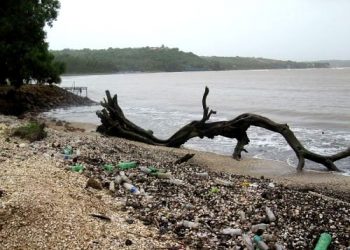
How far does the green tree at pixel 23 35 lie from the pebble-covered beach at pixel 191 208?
63.8ft

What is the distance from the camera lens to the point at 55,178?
964cm

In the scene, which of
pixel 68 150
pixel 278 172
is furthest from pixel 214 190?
pixel 278 172

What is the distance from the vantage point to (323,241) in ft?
25.0

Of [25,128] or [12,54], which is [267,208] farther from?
[12,54]

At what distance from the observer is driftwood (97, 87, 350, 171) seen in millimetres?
16984

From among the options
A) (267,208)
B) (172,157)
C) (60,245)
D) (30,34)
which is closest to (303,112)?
(30,34)

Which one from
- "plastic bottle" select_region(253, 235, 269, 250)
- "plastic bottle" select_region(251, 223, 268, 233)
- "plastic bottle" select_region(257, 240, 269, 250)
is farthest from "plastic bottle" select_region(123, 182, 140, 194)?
"plastic bottle" select_region(257, 240, 269, 250)

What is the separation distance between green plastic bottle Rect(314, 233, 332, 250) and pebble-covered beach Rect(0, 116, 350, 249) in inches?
4.6

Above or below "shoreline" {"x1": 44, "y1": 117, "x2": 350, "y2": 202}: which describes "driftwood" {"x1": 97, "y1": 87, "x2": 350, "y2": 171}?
above

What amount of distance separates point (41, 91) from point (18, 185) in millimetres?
40734

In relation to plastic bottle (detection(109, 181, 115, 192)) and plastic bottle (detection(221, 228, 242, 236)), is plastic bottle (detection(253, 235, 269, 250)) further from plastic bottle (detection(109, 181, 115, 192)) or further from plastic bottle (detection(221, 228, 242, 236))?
plastic bottle (detection(109, 181, 115, 192))

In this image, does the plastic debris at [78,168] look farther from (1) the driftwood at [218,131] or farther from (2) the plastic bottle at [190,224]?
Result: (1) the driftwood at [218,131]

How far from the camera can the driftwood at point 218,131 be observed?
55.7ft

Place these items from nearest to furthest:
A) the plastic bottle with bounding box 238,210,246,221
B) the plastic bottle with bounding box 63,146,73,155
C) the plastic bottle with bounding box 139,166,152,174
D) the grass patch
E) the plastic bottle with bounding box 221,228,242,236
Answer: the plastic bottle with bounding box 221,228,242,236 < the plastic bottle with bounding box 238,210,246,221 < the plastic bottle with bounding box 139,166,152,174 < the plastic bottle with bounding box 63,146,73,155 < the grass patch
